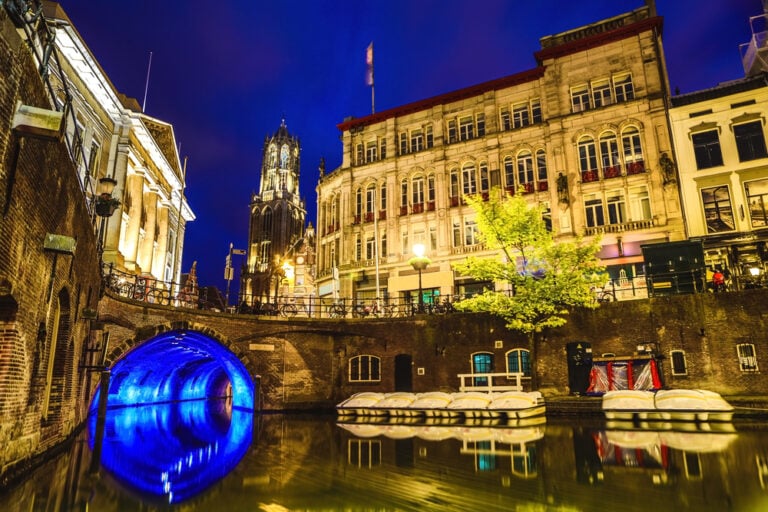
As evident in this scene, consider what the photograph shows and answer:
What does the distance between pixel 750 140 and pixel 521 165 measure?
11926mm

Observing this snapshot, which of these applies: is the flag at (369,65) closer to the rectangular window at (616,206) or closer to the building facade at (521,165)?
the building facade at (521,165)

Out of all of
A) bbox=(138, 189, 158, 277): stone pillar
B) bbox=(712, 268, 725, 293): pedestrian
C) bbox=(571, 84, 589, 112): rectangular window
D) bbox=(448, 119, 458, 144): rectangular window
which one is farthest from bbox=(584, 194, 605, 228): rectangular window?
bbox=(138, 189, 158, 277): stone pillar

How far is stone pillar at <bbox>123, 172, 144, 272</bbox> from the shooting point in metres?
32.2

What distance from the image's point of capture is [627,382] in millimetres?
19938

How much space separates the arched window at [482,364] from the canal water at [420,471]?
301 inches

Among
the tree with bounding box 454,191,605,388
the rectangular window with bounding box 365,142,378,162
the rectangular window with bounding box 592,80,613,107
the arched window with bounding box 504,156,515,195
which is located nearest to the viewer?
the tree with bounding box 454,191,605,388

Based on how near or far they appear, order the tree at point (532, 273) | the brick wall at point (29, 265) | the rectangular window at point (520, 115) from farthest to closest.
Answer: the rectangular window at point (520, 115) → the tree at point (532, 273) → the brick wall at point (29, 265)

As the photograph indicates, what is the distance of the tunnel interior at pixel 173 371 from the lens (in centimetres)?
2334

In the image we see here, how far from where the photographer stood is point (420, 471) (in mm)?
8914

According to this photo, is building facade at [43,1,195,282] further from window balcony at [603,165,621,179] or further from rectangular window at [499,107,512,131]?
window balcony at [603,165,621,179]

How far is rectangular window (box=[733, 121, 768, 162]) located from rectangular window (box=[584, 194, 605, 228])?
7024 millimetres

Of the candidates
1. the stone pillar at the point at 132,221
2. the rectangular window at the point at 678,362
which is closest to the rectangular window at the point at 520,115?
the rectangular window at the point at 678,362

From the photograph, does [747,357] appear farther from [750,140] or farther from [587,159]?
[587,159]

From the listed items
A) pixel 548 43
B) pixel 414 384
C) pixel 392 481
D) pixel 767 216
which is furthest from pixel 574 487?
pixel 548 43
